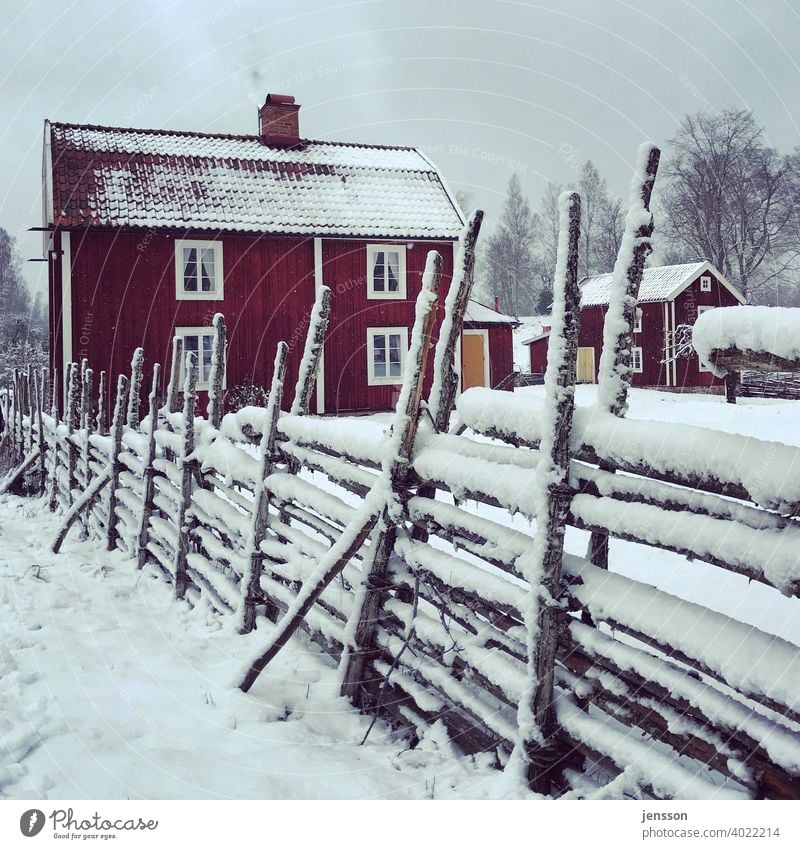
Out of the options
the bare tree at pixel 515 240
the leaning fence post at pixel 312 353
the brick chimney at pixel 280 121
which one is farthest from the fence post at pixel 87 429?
the brick chimney at pixel 280 121

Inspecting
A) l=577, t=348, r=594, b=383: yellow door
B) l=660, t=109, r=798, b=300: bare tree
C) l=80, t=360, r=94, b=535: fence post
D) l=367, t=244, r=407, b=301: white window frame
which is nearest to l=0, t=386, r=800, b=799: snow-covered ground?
l=660, t=109, r=798, b=300: bare tree

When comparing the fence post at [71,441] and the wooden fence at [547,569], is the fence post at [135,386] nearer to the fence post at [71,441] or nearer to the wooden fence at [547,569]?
the fence post at [71,441]

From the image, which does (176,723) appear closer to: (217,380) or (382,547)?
(382,547)

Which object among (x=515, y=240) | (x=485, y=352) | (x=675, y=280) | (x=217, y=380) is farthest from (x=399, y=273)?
(x=217, y=380)

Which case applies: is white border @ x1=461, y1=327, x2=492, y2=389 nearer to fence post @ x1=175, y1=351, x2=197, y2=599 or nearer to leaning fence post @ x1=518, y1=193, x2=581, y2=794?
fence post @ x1=175, y1=351, x2=197, y2=599

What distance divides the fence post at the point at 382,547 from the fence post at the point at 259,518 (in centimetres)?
108

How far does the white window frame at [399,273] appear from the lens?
57.2 feet

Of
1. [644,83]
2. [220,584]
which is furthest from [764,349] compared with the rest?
[220,584]

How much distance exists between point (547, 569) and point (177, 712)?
192 centimetres

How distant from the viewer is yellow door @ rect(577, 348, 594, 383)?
25.0m

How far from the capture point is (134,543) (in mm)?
6449

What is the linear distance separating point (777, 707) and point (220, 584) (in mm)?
3627

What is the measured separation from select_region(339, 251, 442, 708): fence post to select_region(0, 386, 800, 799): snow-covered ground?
18 centimetres
